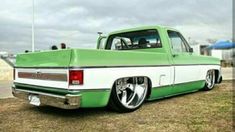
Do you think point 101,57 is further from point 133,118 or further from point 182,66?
point 182,66

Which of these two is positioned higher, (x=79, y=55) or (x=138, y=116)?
(x=79, y=55)

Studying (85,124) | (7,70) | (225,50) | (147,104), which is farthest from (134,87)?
(225,50)

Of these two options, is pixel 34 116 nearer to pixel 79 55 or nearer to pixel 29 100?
pixel 29 100

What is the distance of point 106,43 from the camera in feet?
29.0

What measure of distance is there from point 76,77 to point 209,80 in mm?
5766

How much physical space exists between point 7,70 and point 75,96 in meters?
14.0

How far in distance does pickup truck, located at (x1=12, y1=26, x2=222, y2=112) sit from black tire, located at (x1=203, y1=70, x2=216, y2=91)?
607 mm

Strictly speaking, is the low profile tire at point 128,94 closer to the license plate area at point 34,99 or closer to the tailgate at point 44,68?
the tailgate at point 44,68

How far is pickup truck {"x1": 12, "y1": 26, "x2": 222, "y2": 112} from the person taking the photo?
17.6 feet

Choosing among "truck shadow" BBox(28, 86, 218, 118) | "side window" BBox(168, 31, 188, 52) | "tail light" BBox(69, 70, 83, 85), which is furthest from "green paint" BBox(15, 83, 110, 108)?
"side window" BBox(168, 31, 188, 52)

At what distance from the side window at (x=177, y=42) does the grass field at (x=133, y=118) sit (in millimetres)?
1282

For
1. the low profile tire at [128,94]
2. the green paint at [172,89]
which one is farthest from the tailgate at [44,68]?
the green paint at [172,89]

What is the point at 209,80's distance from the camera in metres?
9.95

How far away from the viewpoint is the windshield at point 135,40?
7.63 metres
